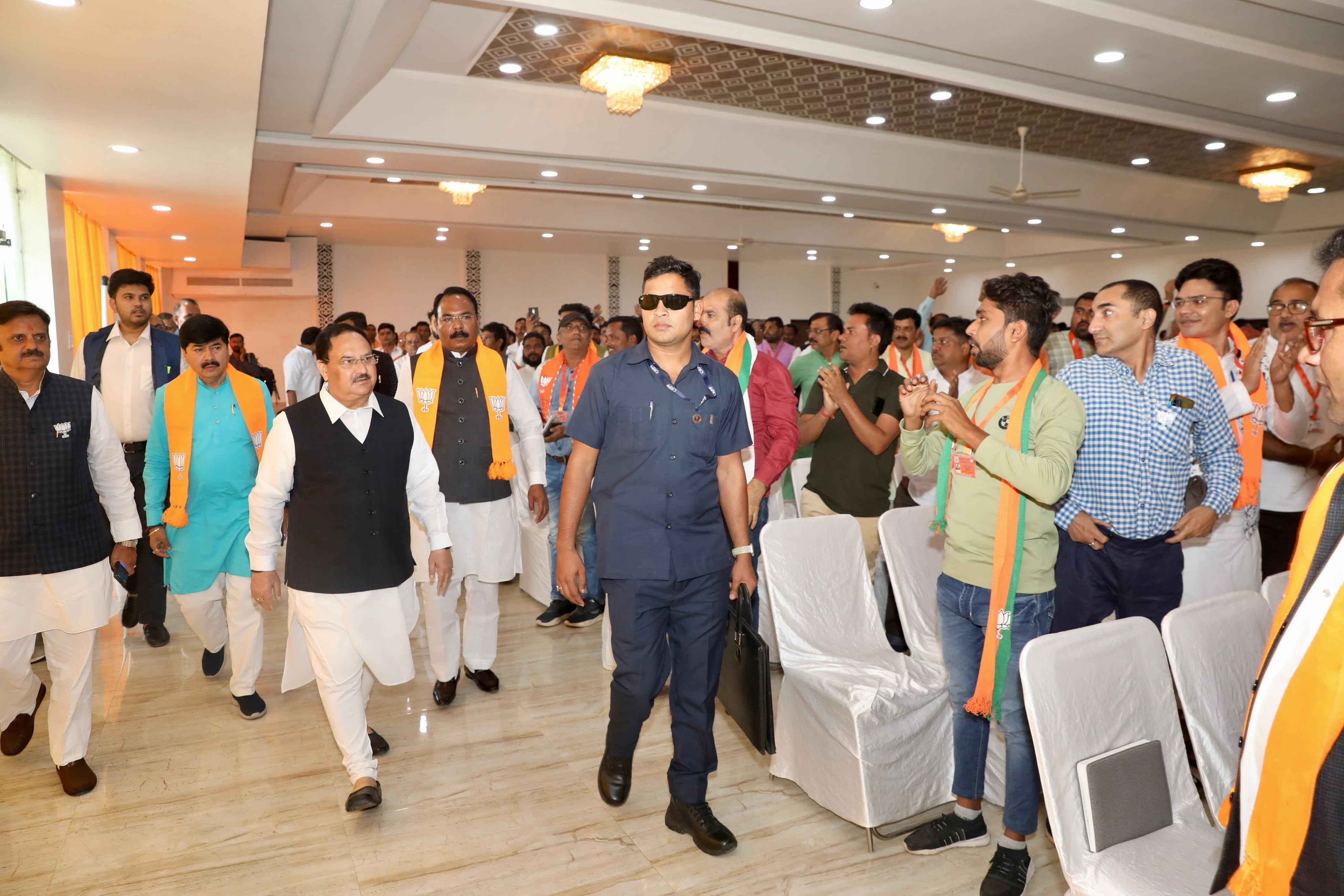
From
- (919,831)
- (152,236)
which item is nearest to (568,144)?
(152,236)

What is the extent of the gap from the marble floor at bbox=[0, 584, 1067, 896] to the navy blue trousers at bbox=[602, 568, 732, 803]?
287 millimetres

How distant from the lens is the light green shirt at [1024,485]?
7.57ft

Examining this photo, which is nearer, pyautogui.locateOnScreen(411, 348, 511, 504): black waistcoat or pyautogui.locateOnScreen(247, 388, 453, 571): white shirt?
pyautogui.locateOnScreen(247, 388, 453, 571): white shirt

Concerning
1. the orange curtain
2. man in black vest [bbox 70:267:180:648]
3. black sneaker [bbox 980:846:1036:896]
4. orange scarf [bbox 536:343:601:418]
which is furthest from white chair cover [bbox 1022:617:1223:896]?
the orange curtain

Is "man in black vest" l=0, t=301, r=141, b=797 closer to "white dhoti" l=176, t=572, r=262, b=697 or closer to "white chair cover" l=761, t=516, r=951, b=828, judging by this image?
"white dhoti" l=176, t=572, r=262, b=697

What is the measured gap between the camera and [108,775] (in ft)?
10.7

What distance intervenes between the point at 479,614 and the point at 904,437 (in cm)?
222

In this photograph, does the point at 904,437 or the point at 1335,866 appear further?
the point at 904,437

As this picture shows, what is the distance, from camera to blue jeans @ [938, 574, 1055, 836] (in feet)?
7.97

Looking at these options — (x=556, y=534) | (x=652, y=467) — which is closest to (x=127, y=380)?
(x=556, y=534)

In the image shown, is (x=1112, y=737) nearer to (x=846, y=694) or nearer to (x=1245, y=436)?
(x=846, y=694)

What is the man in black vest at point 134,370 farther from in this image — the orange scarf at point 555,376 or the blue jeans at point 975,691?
the blue jeans at point 975,691

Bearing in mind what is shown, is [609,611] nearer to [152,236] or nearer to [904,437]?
[904,437]

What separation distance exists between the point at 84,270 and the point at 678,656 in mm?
9130
